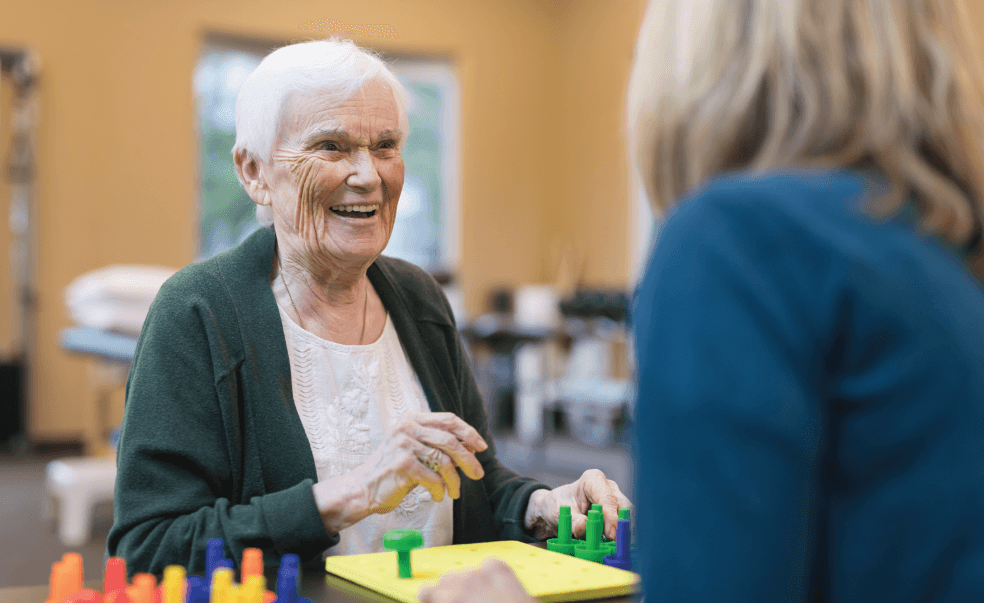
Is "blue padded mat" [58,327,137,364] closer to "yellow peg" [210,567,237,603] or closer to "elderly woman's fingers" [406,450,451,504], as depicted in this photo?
"elderly woman's fingers" [406,450,451,504]

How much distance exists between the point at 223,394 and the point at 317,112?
1.34ft

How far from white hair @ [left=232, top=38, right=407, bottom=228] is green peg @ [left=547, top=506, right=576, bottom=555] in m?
0.63

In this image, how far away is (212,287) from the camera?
1172 mm

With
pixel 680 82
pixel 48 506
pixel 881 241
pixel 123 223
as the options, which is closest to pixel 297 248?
pixel 680 82

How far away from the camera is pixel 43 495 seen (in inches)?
186

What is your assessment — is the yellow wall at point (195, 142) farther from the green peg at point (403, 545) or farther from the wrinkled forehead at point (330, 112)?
the green peg at point (403, 545)

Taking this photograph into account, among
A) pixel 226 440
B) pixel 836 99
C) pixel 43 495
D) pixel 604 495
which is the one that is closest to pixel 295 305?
pixel 226 440

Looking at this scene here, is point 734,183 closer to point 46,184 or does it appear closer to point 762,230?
point 762,230

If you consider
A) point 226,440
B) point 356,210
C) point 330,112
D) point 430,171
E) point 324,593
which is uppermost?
point 430,171

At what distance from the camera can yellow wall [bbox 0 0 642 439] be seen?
634 centimetres

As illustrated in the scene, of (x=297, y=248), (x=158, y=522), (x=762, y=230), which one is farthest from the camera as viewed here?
(x=297, y=248)

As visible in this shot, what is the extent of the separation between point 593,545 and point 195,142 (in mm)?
6318

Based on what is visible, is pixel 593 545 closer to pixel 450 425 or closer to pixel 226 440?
pixel 450 425

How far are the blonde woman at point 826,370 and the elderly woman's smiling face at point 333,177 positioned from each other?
80cm
